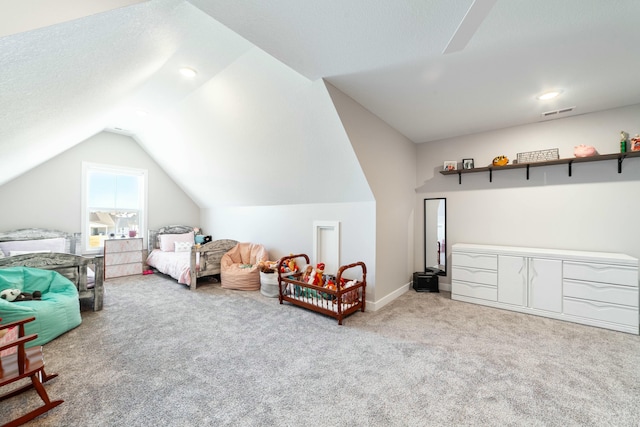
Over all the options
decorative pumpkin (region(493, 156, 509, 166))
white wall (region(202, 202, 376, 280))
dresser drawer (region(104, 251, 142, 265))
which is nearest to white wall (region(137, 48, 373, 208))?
white wall (region(202, 202, 376, 280))

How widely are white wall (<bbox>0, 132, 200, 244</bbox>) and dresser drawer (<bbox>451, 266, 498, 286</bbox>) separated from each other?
5.63 metres

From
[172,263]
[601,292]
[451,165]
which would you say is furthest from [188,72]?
[601,292]

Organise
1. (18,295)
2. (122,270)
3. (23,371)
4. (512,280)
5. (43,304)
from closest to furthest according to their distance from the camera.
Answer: (23,371)
(43,304)
(18,295)
(512,280)
(122,270)

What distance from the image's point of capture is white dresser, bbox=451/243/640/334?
2.57 metres

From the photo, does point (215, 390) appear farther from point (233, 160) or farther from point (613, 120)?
point (613, 120)

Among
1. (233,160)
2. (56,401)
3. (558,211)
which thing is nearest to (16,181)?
(233,160)

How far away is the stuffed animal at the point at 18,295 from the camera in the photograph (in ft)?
7.87

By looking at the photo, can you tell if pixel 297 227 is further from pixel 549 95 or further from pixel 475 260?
pixel 549 95

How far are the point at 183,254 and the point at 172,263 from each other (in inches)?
16.1

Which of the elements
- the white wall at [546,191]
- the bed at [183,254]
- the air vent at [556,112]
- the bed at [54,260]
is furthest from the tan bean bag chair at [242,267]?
the air vent at [556,112]

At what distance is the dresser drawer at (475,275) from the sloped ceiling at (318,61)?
6.26 feet

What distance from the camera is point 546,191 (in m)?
3.29

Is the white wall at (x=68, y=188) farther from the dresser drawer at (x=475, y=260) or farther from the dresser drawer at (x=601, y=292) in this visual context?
the dresser drawer at (x=601, y=292)

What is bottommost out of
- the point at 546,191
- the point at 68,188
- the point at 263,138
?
the point at 546,191
